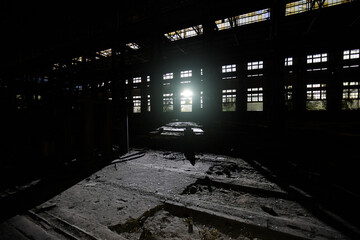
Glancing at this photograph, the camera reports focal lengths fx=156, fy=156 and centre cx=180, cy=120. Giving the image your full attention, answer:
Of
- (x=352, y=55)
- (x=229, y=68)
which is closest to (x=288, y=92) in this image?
(x=352, y=55)

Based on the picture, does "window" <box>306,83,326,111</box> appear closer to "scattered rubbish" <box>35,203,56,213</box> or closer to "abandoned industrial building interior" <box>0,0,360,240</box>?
"abandoned industrial building interior" <box>0,0,360,240</box>

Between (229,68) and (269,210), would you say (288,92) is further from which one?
(269,210)

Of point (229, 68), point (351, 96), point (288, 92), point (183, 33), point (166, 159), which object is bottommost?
point (166, 159)

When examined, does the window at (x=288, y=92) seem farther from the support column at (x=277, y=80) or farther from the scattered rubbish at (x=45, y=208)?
the scattered rubbish at (x=45, y=208)

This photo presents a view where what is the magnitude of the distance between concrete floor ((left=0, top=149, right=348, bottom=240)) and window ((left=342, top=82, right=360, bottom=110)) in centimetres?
1309

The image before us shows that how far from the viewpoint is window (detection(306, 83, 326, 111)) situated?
10.8 metres

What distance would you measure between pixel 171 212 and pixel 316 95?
46.0ft

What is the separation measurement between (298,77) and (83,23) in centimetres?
1319

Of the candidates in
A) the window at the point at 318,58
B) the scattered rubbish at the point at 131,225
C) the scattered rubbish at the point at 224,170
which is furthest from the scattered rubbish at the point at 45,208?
the window at the point at 318,58

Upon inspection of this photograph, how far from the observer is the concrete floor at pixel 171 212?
1081 mm

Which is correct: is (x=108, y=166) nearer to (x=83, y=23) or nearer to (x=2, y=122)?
(x=2, y=122)

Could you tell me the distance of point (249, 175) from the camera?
220cm

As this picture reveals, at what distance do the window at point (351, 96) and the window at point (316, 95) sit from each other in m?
1.03

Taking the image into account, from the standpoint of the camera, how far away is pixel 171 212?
135 centimetres
